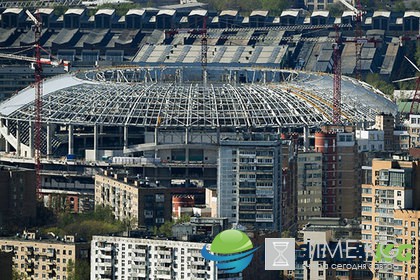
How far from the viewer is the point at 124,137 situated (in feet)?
516

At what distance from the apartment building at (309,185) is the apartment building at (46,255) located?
16180mm

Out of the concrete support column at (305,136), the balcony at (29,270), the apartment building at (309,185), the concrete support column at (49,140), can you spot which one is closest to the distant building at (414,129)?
the concrete support column at (305,136)

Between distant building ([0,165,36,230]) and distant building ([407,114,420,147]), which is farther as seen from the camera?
distant building ([407,114,420,147])

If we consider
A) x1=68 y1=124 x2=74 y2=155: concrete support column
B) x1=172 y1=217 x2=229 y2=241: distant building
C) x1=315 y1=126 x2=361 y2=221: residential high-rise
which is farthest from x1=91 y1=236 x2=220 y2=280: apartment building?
x1=68 y1=124 x2=74 y2=155: concrete support column

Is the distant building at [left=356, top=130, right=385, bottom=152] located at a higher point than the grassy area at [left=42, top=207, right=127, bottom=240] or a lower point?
higher

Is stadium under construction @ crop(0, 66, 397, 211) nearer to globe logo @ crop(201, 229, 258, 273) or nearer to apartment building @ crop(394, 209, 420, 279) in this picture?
globe logo @ crop(201, 229, 258, 273)

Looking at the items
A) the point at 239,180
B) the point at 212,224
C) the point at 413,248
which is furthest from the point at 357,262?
the point at 239,180

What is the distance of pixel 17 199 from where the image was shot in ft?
451

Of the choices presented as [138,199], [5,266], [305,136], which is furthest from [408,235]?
[305,136]

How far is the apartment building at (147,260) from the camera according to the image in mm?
112625

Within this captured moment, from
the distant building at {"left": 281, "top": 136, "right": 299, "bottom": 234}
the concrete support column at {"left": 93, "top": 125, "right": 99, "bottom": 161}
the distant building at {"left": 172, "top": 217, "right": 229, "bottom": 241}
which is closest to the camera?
the distant building at {"left": 172, "top": 217, "right": 229, "bottom": 241}

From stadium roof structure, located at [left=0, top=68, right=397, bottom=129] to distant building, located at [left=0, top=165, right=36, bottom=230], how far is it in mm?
18558

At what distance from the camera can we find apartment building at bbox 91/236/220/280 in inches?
4434

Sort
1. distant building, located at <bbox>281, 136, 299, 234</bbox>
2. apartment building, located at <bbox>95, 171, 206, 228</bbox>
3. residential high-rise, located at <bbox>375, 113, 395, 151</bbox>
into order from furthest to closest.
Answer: residential high-rise, located at <bbox>375, 113, 395, 151</bbox> → apartment building, located at <bbox>95, 171, 206, 228</bbox> → distant building, located at <bbox>281, 136, 299, 234</bbox>
